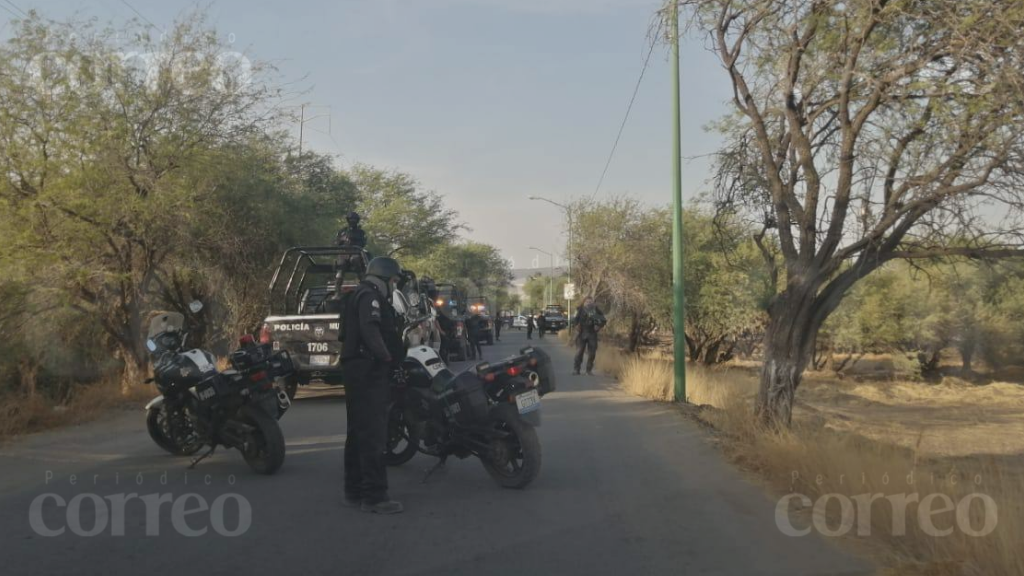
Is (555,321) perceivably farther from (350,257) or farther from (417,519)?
(417,519)

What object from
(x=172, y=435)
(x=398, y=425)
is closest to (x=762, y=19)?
(x=398, y=425)

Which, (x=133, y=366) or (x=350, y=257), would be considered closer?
(x=350, y=257)

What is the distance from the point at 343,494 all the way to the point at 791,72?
23.7ft

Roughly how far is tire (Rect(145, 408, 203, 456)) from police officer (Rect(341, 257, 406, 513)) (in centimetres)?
273

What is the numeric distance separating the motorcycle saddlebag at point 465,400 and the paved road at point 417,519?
2.10 feet

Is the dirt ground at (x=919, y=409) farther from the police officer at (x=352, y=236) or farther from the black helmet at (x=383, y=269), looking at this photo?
the black helmet at (x=383, y=269)

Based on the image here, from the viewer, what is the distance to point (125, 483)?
7777 millimetres

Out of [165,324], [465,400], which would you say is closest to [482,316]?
[165,324]

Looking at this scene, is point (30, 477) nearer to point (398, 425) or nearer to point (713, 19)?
point (398, 425)

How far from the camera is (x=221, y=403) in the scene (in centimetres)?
830

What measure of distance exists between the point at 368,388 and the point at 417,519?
1.09 m

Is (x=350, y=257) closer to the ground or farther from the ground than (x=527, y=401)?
farther from the ground

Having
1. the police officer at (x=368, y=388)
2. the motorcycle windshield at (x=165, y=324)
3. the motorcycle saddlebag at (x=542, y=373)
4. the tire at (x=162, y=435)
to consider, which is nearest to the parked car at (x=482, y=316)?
the motorcycle windshield at (x=165, y=324)

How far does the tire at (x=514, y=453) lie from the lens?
7445 mm
